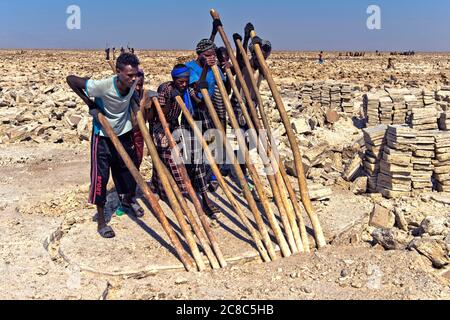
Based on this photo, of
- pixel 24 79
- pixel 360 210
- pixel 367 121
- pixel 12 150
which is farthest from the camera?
pixel 24 79

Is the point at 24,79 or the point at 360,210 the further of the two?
the point at 24,79

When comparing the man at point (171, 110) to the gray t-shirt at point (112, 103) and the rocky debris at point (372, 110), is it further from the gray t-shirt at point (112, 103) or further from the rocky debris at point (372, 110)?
the rocky debris at point (372, 110)

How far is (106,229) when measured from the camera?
4031 millimetres

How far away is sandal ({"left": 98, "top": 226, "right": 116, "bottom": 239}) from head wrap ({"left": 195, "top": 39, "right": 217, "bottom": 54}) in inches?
78.1

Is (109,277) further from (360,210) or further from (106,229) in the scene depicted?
(360,210)

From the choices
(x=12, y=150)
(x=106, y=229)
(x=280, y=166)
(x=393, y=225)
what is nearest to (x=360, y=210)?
(x=393, y=225)

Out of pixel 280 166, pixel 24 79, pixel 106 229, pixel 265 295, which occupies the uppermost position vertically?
pixel 24 79

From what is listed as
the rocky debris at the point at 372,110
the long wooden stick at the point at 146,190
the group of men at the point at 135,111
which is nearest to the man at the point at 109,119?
the group of men at the point at 135,111

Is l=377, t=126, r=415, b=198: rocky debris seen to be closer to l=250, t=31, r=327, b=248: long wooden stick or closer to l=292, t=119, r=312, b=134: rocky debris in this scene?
l=250, t=31, r=327, b=248: long wooden stick

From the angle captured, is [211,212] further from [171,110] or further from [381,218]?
[381,218]

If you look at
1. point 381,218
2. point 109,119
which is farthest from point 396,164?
point 109,119

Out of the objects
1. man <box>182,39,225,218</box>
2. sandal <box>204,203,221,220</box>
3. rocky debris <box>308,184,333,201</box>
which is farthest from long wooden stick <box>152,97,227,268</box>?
rocky debris <box>308,184,333,201</box>

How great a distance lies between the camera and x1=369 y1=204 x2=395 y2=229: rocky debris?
187 inches

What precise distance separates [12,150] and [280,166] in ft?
19.4
